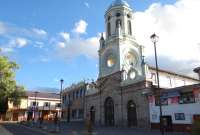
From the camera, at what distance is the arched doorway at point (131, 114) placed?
37.2m

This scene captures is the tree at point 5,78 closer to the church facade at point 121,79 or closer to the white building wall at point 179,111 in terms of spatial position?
the church facade at point 121,79

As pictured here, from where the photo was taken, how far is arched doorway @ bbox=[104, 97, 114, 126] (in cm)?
4254

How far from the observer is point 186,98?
28.1 meters

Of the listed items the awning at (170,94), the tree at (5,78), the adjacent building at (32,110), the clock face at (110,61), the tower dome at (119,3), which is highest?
the tower dome at (119,3)

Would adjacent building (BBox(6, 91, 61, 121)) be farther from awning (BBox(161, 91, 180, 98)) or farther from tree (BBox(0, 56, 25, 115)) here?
awning (BBox(161, 91, 180, 98))

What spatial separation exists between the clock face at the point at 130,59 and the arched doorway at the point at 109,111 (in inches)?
319

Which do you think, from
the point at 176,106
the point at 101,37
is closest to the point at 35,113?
the point at 101,37

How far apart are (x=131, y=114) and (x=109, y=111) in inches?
260

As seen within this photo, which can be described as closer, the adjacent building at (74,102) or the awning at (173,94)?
the awning at (173,94)

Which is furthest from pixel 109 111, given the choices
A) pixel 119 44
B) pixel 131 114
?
pixel 119 44

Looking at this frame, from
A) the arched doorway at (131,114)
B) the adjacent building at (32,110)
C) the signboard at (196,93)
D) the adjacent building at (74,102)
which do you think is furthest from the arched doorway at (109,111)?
the adjacent building at (32,110)

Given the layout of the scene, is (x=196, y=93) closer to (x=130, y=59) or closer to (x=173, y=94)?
(x=173, y=94)

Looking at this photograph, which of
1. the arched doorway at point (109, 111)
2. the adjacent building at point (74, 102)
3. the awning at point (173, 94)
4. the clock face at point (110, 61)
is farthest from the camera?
the adjacent building at point (74, 102)

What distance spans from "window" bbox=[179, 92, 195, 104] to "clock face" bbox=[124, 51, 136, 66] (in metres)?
18.0
